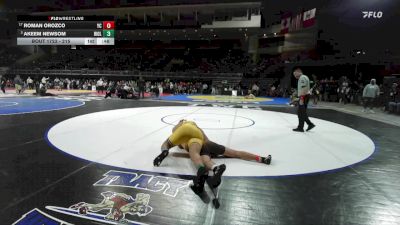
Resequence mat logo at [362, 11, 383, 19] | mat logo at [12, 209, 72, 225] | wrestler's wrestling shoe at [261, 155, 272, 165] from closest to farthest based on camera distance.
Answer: mat logo at [12, 209, 72, 225], wrestler's wrestling shoe at [261, 155, 272, 165], mat logo at [362, 11, 383, 19]

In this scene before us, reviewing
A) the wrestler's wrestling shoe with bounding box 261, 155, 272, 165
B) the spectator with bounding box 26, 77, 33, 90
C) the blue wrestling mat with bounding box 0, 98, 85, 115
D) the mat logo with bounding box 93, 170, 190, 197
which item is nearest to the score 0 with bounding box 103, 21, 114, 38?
the blue wrestling mat with bounding box 0, 98, 85, 115

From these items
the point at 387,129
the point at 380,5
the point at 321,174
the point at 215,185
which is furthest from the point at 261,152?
the point at 380,5

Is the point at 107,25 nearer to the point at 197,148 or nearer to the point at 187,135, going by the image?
the point at 187,135

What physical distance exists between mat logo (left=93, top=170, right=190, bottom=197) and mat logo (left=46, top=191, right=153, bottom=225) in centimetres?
25

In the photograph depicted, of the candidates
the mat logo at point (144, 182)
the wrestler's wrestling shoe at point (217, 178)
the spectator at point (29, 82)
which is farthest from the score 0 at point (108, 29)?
the wrestler's wrestling shoe at point (217, 178)

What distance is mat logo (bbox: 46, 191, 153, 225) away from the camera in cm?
254

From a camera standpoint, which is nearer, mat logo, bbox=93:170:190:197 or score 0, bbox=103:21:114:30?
mat logo, bbox=93:170:190:197

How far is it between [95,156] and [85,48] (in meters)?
38.5

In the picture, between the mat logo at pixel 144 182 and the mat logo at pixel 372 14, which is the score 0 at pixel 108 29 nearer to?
the mat logo at pixel 144 182
